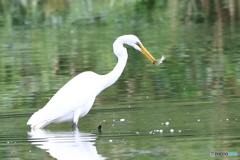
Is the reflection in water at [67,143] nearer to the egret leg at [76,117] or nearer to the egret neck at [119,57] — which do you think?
the egret leg at [76,117]

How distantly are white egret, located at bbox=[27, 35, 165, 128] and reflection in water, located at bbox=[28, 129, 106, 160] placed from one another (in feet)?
0.72

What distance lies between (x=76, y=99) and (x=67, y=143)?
1.46 meters

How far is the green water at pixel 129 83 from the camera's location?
26.9ft

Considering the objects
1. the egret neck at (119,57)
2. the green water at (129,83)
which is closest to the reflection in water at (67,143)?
the green water at (129,83)

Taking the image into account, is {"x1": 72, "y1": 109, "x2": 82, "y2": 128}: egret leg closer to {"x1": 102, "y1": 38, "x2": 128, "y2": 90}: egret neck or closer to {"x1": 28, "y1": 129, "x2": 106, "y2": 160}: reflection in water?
{"x1": 28, "y1": 129, "x2": 106, "y2": 160}: reflection in water

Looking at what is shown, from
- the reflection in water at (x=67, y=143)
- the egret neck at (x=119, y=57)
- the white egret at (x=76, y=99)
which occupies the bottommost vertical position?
the reflection in water at (x=67, y=143)

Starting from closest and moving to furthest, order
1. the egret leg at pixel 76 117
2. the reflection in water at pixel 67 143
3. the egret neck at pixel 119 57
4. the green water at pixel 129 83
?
the reflection in water at pixel 67 143
the green water at pixel 129 83
the egret leg at pixel 76 117
the egret neck at pixel 119 57

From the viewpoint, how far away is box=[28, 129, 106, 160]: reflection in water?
7.77 metres

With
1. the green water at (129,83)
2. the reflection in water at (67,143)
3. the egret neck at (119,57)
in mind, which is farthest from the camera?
the egret neck at (119,57)

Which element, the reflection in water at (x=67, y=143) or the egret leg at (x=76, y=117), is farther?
the egret leg at (x=76, y=117)

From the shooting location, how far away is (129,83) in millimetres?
13531

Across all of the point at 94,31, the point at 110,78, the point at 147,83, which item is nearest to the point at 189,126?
the point at 110,78

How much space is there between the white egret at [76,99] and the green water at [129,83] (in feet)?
0.60

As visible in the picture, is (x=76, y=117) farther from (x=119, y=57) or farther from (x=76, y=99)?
(x=119, y=57)
